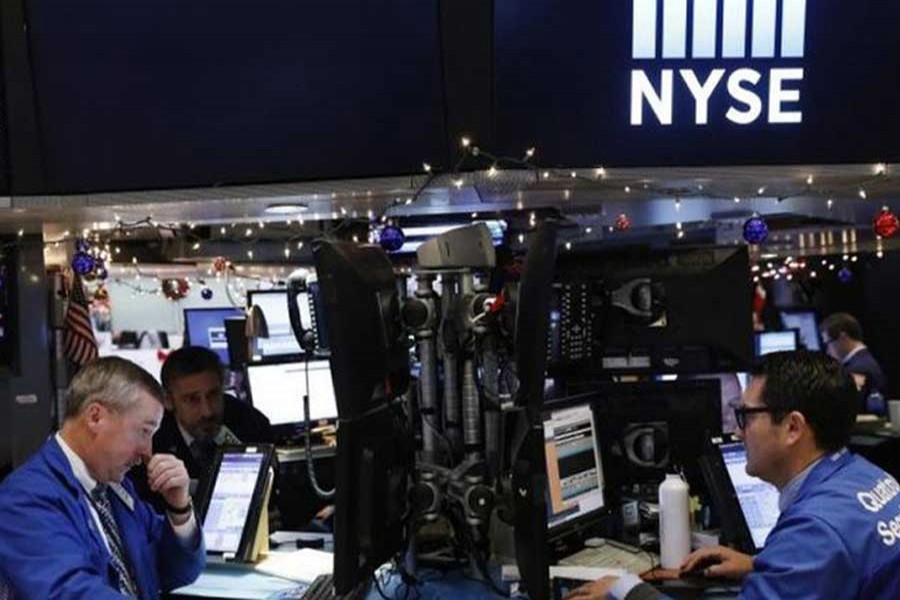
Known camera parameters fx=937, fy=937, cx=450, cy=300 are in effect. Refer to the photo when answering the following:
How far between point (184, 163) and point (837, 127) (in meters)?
2.15

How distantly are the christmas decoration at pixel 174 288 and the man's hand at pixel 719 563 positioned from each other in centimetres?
657

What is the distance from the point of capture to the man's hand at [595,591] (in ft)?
7.18

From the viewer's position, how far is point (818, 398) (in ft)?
6.82

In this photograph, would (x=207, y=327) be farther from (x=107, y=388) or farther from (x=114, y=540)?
(x=107, y=388)

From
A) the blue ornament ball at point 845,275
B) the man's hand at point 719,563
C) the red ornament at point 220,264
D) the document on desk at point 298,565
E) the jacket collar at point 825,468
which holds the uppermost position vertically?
the red ornament at point 220,264

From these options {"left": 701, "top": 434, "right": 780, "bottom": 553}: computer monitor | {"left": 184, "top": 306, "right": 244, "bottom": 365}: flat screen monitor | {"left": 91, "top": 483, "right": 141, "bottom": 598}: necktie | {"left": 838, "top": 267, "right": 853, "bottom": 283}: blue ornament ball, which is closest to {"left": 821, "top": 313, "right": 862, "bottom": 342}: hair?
{"left": 838, "top": 267, "right": 853, "bottom": 283}: blue ornament ball

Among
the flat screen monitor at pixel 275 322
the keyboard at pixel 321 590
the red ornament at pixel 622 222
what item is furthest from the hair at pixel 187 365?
the red ornament at pixel 622 222

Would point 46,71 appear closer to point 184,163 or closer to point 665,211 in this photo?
point 184,163

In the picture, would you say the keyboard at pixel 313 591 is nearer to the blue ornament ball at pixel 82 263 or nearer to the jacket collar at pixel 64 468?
the jacket collar at pixel 64 468

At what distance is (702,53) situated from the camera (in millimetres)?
2996

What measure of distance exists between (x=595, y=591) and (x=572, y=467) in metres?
0.58

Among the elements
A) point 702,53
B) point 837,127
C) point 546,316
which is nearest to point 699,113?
point 702,53

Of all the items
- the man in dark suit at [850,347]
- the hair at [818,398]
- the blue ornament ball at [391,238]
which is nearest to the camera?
the hair at [818,398]

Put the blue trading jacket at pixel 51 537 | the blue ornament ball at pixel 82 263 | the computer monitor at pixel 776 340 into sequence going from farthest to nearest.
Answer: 1. the computer monitor at pixel 776 340
2. the blue ornament ball at pixel 82 263
3. the blue trading jacket at pixel 51 537
